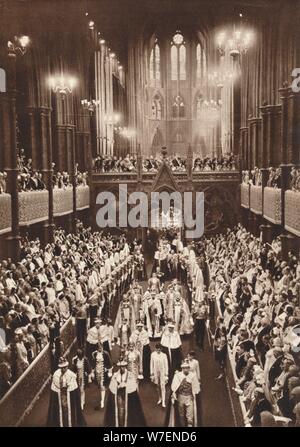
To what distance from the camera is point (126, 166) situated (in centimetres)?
3356

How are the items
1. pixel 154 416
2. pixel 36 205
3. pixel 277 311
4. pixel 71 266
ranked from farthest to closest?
pixel 36 205, pixel 71 266, pixel 277 311, pixel 154 416

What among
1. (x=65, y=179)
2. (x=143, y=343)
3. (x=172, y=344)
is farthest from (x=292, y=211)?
(x=65, y=179)

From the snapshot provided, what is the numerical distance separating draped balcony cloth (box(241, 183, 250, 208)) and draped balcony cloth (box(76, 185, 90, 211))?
9093 millimetres

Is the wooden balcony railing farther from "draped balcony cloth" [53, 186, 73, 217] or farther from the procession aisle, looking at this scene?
the procession aisle

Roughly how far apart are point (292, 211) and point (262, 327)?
586 cm

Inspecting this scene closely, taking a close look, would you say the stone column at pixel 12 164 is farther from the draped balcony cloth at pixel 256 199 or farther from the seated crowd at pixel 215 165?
the seated crowd at pixel 215 165

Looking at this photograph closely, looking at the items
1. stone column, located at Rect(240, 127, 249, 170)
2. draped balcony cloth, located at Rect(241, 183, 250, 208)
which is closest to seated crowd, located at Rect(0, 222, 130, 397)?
draped balcony cloth, located at Rect(241, 183, 250, 208)

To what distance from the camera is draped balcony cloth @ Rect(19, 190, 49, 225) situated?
20875mm

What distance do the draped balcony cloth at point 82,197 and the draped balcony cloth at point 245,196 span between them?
9.09m

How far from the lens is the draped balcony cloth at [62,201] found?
84.9 feet

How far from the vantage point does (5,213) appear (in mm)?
19031
